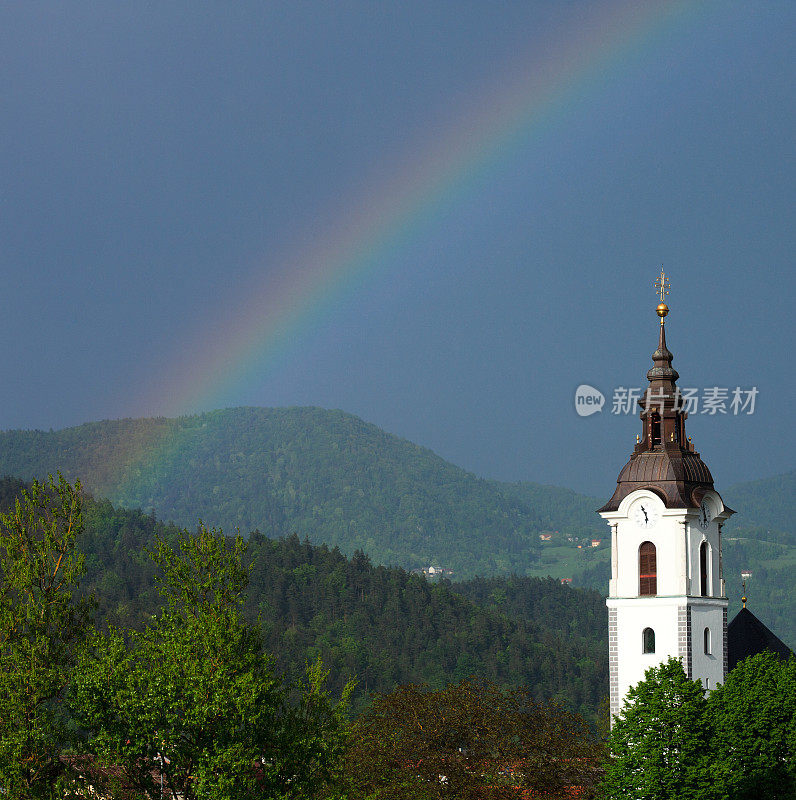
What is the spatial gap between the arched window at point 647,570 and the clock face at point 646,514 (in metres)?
1.13

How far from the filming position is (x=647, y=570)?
79.2 meters

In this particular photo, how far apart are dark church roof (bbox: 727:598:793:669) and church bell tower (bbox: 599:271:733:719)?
1.23 meters

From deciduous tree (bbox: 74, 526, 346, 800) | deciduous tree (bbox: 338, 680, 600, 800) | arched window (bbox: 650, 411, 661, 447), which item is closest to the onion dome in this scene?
arched window (bbox: 650, 411, 661, 447)

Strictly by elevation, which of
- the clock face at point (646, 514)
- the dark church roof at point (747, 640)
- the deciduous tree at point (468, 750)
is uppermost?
the clock face at point (646, 514)

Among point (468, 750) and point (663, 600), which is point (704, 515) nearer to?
point (663, 600)

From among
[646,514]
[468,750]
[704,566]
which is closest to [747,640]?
[704,566]

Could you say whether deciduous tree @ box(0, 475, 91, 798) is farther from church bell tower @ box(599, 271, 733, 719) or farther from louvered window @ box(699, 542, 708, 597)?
louvered window @ box(699, 542, 708, 597)

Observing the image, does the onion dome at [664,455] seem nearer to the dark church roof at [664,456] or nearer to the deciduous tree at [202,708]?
the dark church roof at [664,456]

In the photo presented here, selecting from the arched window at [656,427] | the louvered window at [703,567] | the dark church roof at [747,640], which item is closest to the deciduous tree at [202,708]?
the louvered window at [703,567]

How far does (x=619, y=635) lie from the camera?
78.9m

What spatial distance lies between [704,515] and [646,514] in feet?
10.9

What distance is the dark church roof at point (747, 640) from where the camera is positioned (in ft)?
263

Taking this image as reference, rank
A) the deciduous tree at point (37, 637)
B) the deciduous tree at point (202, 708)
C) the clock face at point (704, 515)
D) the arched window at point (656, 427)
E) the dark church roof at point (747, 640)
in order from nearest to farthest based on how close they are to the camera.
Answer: the deciduous tree at point (202, 708)
the deciduous tree at point (37, 637)
the clock face at point (704, 515)
the dark church roof at point (747, 640)
the arched window at point (656, 427)

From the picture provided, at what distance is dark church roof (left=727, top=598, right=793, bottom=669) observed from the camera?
80.1m
